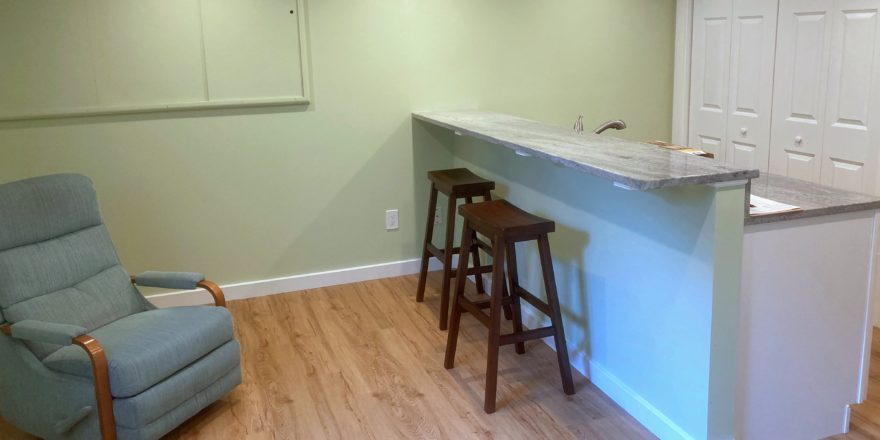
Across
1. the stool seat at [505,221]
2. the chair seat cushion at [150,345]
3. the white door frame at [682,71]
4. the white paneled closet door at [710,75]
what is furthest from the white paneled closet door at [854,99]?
the chair seat cushion at [150,345]

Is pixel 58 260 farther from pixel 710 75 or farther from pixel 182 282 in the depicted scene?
pixel 710 75

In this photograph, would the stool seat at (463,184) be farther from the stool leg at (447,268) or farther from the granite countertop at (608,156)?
the granite countertop at (608,156)

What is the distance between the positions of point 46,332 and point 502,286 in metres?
1.64

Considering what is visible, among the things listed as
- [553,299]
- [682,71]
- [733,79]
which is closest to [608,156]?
[553,299]

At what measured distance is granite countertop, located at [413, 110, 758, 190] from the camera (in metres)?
2.22

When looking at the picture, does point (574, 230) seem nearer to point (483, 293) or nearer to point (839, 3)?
point (483, 293)

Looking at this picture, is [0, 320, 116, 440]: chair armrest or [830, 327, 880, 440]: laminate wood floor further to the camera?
[830, 327, 880, 440]: laminate wood floor

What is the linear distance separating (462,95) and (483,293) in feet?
3.78

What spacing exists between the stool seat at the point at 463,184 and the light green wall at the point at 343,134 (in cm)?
58

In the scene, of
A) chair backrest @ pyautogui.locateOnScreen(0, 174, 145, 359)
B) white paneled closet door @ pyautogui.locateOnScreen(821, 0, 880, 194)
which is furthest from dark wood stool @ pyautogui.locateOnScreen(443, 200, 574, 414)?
white paneled closet door @ pyautogui.locateOnScreen(821, 0, 880, 194)

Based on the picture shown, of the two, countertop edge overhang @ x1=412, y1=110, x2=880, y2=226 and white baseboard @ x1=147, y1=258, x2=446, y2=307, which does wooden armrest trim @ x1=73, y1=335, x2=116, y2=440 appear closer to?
white baseboard @ x1=147, y1=258, x2=446, y2=307

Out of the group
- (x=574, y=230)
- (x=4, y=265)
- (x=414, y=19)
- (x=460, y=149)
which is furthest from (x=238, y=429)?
(x=414, y=19)

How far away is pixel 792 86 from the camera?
3857 millimetres

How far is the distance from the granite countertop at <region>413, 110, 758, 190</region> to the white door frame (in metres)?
1.53
